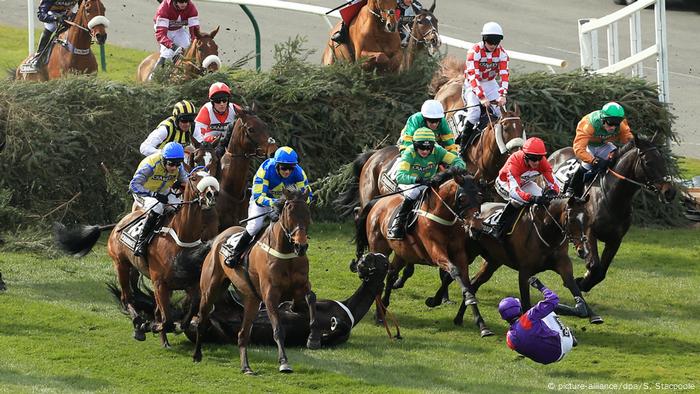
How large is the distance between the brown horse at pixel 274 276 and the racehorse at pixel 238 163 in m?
2.48

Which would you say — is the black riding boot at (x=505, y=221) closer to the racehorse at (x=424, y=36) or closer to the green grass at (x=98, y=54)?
the racehorse at (x=424, y=36)

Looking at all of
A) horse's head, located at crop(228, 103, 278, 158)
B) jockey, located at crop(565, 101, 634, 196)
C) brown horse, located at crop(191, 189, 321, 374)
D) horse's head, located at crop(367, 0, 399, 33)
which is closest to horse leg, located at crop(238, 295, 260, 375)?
brown horse, located at crop(191, 189, 321, 374)

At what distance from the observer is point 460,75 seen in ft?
70.8

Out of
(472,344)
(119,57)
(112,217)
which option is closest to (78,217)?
(112,217)

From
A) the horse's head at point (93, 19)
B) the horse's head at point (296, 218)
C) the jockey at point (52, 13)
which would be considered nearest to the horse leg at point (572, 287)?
the horse's head at point (296, 218)

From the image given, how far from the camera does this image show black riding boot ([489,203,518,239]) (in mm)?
16344

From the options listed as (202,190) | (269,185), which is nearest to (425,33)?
(269,185)

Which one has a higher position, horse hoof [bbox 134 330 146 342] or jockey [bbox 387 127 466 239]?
jockey [bbox 387 127 466 239]

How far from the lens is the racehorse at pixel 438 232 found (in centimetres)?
1551

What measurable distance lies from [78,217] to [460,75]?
571cm

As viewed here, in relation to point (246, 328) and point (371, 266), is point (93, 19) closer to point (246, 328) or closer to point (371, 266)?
point (371, 266)

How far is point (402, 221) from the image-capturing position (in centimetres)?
1642

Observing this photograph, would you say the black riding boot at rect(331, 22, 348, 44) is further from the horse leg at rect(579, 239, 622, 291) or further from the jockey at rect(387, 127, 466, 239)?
the horse leg at rect(579, 239, 622, 291)

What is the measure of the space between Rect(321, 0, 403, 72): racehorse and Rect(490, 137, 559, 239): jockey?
5.02m
